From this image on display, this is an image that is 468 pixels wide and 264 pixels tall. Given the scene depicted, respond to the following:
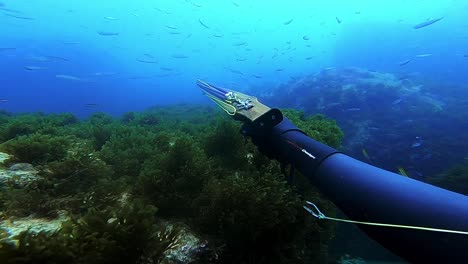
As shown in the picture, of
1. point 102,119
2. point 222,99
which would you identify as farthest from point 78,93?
point 222,99

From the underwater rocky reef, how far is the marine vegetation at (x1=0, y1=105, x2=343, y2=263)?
8.79m

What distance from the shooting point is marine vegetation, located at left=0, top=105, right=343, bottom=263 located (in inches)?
91.7

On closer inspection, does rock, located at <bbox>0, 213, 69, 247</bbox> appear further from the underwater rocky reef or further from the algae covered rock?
the underwater rocky reef

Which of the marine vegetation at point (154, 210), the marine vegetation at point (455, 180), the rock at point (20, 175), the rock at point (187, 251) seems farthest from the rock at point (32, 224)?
the marine vegetation at point (455, 180)

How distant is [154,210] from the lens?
8.80ft

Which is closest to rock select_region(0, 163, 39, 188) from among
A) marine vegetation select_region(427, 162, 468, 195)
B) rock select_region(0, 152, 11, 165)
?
rock select_region(0, 152, 11, 165)

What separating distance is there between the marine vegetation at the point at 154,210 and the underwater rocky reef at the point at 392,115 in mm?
8790

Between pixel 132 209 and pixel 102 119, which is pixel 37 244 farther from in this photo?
pixel 102 119

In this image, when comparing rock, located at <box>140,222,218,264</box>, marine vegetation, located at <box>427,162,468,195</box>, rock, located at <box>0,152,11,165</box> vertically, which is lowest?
marine vegetation, located at <box>427,162,468,195</box>

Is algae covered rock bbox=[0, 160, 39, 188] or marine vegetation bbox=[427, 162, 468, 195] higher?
algae covered rock bbox=[0, 160, 39, 188]

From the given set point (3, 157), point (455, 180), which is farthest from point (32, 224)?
point (455, 180)

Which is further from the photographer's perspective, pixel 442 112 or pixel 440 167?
pixel 442 112

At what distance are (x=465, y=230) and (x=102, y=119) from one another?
45.0 ft

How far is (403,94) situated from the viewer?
21453mm
